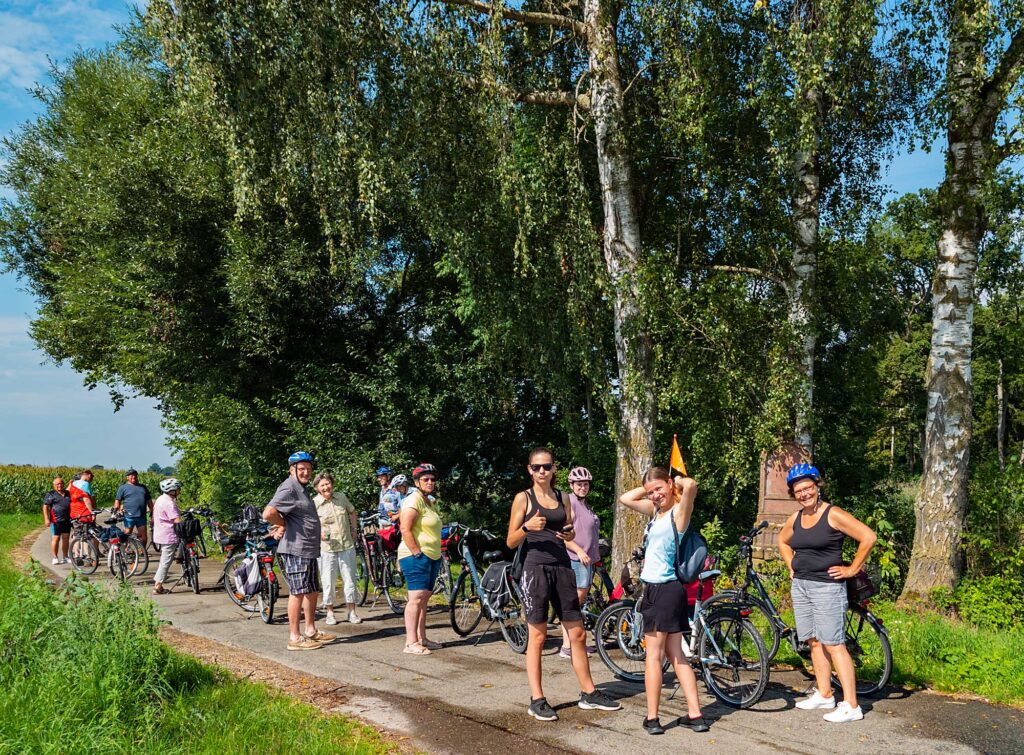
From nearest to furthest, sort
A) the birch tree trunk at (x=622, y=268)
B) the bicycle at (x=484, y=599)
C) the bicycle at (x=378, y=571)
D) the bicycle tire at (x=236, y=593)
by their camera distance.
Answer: the bicycle at (x=484, y=599)
the bicycle tire at (x=236, y=593)
the bicycle at (x=378, y=571)
the birch tree trunk at (x=622, y=268)

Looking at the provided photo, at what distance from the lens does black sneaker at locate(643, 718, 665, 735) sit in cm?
591

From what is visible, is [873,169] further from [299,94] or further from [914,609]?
[299,94]

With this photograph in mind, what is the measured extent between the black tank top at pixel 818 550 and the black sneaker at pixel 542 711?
7.01ft

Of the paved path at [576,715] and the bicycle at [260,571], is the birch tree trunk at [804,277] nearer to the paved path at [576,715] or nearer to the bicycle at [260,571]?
the paved path at [576,715]

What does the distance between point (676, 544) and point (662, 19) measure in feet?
27.7

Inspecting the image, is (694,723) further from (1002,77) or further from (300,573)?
(1002,77)

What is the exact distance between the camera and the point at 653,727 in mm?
5918

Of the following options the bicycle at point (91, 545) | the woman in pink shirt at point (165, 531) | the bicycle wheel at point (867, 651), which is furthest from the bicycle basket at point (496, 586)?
the bicycle at point (91, 545)

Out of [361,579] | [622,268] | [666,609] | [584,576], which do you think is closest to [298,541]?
[584,576]

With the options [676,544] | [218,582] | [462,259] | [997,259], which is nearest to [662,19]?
[462,259]

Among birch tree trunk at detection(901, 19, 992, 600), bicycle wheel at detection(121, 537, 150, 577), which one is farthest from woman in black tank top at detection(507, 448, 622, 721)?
bicycle wheel at detection(121, 537, 150, 577)

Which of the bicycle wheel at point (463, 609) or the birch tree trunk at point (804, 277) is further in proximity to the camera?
the birch tree trunk at point (804, 277)

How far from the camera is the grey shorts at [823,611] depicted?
20.8 feet

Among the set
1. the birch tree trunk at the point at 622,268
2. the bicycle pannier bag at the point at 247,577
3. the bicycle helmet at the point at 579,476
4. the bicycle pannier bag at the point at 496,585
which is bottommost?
the bicycle pannier bag at the point at 247,577
